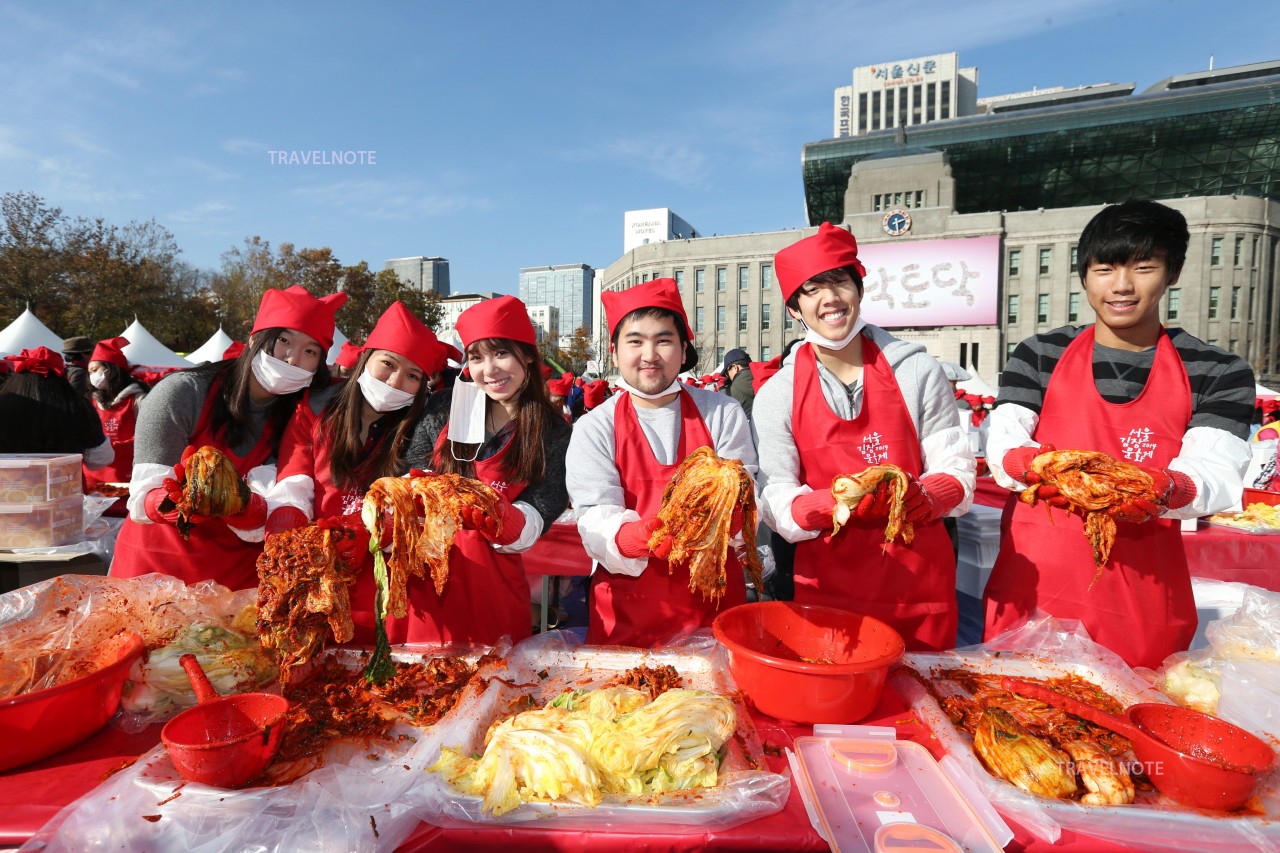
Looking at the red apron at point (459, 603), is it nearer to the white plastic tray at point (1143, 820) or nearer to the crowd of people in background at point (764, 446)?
the crowd of people in background at point (764, 446)

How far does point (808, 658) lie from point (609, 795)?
0.92 meters

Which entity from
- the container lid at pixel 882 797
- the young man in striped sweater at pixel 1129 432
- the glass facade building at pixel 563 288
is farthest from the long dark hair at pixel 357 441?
the glass facade building at pixel 563 288

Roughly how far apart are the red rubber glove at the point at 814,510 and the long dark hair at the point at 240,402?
101 inches

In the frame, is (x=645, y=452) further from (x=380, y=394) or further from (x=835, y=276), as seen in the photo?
(x=380, y=394)

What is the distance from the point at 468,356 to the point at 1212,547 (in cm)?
484

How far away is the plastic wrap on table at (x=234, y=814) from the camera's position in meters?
1.23

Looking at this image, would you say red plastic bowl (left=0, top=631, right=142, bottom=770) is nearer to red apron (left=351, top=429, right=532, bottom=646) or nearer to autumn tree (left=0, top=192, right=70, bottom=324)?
red apron (left=351, top=429, right=532, bottom=646)

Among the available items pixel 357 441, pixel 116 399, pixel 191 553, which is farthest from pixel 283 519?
pixel 116 399

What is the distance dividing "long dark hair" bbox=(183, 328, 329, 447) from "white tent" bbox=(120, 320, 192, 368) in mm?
17423

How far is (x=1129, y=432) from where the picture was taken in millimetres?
2422

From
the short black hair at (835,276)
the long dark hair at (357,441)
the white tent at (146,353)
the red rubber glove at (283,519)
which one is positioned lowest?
the red rubber glove at (283,519)

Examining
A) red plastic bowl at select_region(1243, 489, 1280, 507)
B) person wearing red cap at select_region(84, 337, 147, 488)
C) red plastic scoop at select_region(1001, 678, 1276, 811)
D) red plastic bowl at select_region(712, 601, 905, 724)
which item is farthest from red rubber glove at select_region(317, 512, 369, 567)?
person wearing red cap at select_region(84, 337, 147, 488)

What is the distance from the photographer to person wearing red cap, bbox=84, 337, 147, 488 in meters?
7.40

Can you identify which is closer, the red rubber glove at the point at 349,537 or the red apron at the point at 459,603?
the red rubber glove at the point at 349,537
